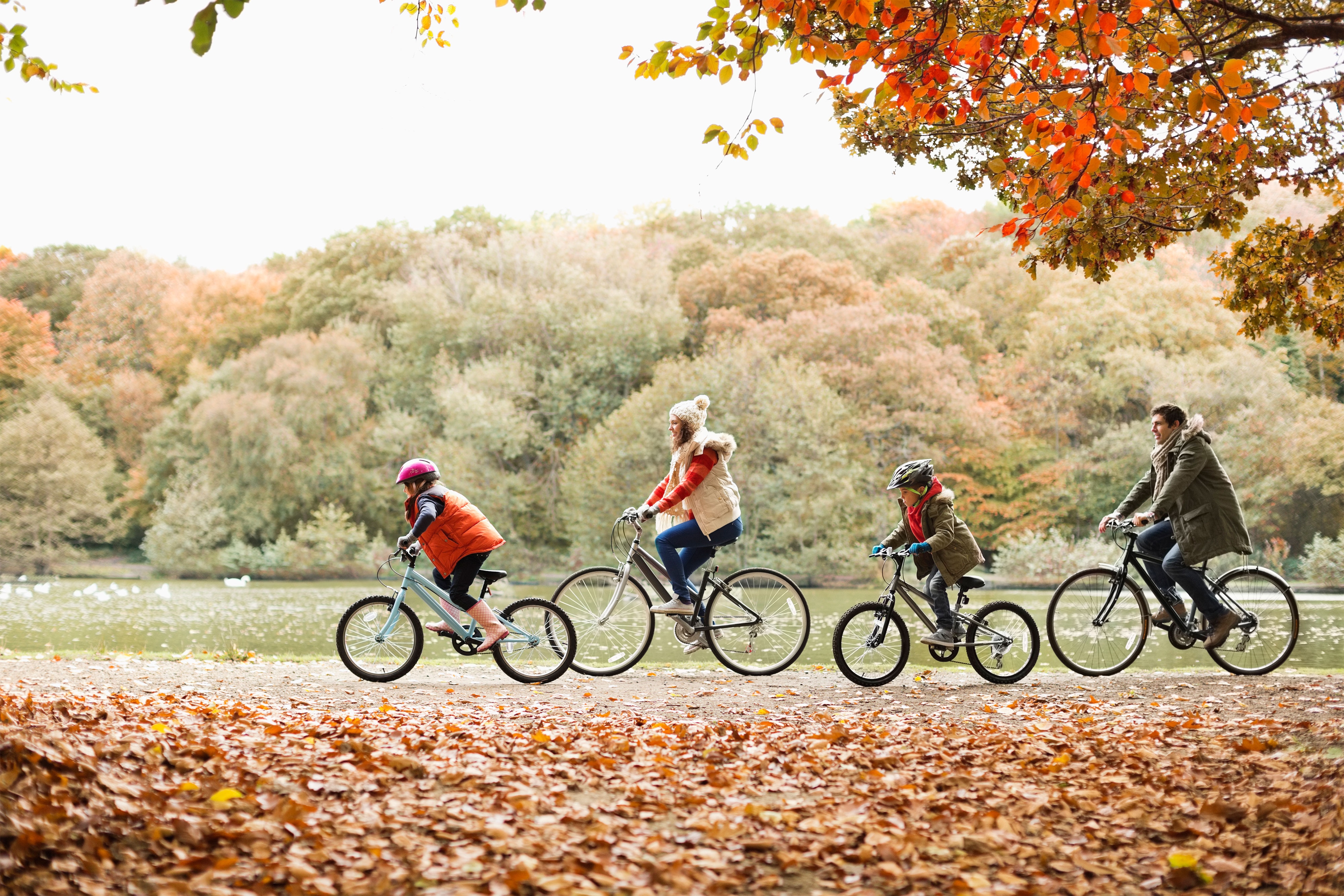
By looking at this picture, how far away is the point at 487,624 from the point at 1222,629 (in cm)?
488

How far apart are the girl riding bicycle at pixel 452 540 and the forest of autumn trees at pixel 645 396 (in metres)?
21.7

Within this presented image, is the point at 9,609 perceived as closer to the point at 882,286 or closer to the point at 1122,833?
the point at 1122,833

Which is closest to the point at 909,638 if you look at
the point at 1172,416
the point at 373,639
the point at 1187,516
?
the point at 1187,516

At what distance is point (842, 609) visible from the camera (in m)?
21.1

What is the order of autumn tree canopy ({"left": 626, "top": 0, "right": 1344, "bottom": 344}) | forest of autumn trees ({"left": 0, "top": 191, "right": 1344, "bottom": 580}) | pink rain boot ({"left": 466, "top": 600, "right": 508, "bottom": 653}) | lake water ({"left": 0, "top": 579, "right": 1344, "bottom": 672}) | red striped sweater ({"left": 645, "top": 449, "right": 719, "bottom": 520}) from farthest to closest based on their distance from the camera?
forest of autumn trees ({"left": 0, "top": 191, "right": 1344, "bottom": 580}) → lake water ({"left": 0, "top": 579, "right": 1344, "bottom": 672}) → red striped sweater ({"left": 645, "top": 449, "right": 719, "bottom": 520}) → pink rain boot ({"left": 466, "top": 600, "right": 508, "bottom": 653}) → autumn tree canopy ({"left": 626, "top": 0, "right": 1344, "bottom": 344})

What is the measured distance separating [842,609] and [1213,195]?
14116 millimetres

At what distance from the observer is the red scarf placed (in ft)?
23.4

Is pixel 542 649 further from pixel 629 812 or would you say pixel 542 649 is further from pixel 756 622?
pixel 629 812

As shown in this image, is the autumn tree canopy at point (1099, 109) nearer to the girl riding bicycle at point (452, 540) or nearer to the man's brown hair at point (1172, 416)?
the man's brown hair at point (1172, 416)

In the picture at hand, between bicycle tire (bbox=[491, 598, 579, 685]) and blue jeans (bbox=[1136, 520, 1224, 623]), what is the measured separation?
3947 mm

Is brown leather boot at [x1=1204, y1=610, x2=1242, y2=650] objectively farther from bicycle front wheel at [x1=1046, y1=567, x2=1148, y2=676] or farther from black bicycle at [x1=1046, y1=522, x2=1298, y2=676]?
bicycle front wheel at [x1=1046, y1=567, x2=1148, y2=676]

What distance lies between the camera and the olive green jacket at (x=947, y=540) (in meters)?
7.02

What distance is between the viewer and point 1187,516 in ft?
23.7

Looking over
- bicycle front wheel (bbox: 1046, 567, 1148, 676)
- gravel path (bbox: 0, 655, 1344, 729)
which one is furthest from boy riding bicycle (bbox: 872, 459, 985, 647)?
bicycle front wheel (bbox: 1046, 567, 1148, 676)
